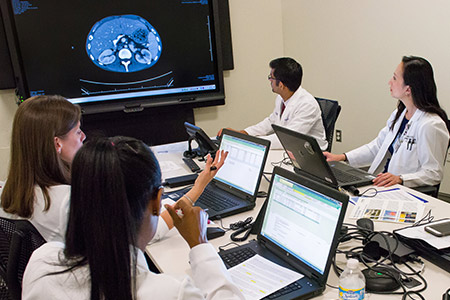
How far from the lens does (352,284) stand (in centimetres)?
105

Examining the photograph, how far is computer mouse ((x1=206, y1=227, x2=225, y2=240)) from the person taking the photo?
1.50 meters

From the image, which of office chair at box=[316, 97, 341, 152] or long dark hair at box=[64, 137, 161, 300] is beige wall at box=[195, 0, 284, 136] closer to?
office chair at box=[316, 97, 341, 152]

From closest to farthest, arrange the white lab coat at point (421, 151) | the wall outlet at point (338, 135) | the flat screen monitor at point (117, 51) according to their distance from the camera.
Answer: the white lab coat at point (421, 151) → the flat screen monitor at point (117, 51) → the wall outlet at point (338, 135)

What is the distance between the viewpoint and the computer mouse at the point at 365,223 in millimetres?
1450

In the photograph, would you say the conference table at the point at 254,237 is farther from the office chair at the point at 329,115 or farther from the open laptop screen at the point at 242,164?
the office chair at the point at 329,115

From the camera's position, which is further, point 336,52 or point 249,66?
point 249,66

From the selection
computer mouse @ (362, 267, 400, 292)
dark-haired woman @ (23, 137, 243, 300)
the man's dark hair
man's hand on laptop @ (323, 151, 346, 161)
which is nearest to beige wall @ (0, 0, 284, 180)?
the man's dark hair

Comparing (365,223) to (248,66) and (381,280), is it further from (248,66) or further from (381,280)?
(248,66)

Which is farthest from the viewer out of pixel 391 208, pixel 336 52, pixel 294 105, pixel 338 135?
pixel 338 135

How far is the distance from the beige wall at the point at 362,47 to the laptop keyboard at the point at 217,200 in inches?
82.4

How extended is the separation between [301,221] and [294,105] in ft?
6.81

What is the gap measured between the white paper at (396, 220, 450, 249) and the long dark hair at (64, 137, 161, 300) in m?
0.95

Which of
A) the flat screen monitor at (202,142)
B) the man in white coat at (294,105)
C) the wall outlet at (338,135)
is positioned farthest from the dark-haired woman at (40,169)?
the wall outlet at (338,135)

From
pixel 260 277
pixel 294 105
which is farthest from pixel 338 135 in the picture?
pixel 260 277
